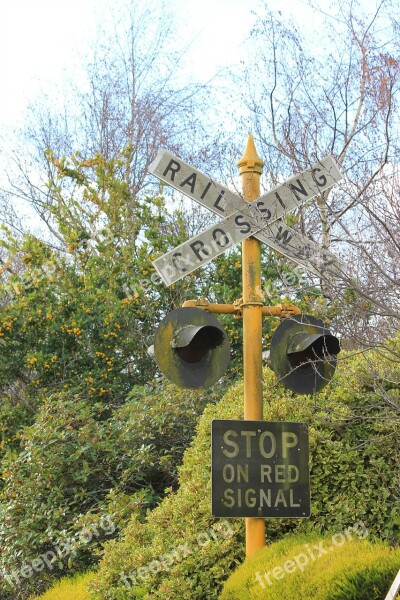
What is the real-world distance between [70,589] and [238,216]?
3573 millimetres

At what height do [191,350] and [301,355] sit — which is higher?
[191,350]

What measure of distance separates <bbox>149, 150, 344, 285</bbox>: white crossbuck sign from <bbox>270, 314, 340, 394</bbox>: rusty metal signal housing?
0.37 m

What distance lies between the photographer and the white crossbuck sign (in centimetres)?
490

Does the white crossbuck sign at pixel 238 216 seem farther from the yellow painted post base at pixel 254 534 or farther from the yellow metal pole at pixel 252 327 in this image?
the yellow painted post base at pixel 254 534

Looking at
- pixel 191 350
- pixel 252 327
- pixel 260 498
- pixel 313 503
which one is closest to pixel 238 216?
pixel 252 327

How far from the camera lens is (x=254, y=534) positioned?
4871 millimetres

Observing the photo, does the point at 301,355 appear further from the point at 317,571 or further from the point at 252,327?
the point at 317,571

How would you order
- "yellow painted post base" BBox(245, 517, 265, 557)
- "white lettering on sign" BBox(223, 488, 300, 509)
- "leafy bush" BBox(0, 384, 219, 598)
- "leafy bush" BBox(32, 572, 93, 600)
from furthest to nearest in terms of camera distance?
"leafy bush" BBox(0, 384, 219, 598)
"leafy bush" BBox(32, 572, 93, 600)
"yellow painted post base" BBox(245, 517, 265, 557)
"white lettering on sign" BBox(223, 488, 300, 509)

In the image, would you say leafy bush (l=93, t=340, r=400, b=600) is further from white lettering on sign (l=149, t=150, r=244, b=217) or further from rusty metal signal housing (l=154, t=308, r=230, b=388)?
white lettering on sign (l=149, t=150, r=244, b=217)

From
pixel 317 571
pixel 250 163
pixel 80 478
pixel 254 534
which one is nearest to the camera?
pixel 317 571

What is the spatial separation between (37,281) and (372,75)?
17.5 ft

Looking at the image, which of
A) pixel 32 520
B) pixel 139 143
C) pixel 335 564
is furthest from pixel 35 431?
pixel 139 143

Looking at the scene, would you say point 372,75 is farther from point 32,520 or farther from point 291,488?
point 291,488

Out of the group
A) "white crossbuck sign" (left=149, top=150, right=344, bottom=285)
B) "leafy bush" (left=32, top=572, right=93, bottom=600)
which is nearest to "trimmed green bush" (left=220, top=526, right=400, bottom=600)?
"white crossbuck sign" (left=149, top=150, right=344, bottom=285)
